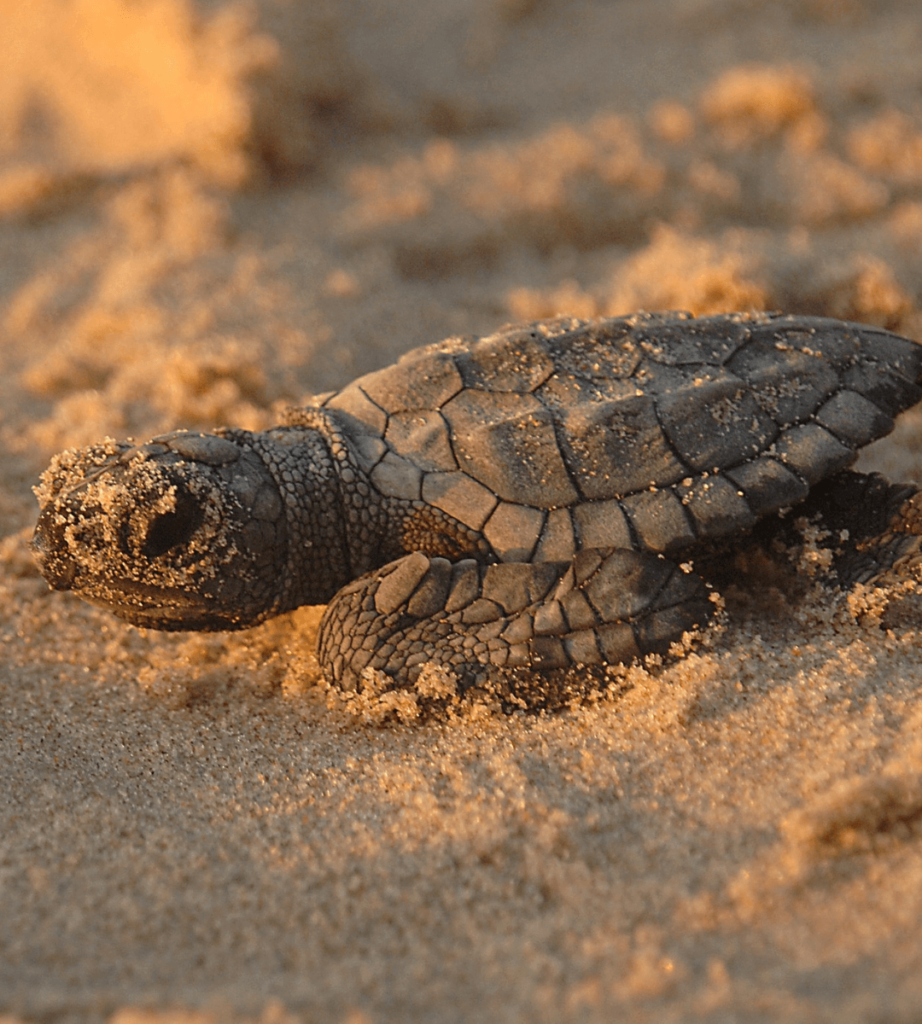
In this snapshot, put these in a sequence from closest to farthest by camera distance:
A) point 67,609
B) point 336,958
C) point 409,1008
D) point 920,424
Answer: point 409,1008, point 336,958, point 67,609, point 920,424

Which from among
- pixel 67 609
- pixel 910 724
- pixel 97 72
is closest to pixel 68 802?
pixel 67 609

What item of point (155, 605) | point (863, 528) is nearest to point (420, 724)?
point (155, 605)

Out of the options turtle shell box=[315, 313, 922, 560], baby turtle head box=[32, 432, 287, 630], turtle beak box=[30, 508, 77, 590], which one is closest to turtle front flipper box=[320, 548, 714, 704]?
turtle shell box=[315, 313, 922, 560]

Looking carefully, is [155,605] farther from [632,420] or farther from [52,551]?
[632,420]

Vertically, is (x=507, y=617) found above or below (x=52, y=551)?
below

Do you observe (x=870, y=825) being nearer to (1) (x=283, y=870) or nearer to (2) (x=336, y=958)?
(2) (x=336, y=958)

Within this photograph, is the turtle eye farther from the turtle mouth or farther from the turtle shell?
the turtle shell
